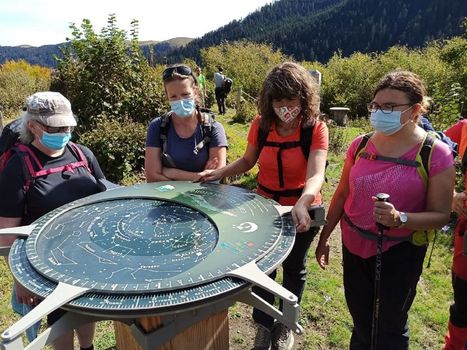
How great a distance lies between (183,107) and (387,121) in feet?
4.30

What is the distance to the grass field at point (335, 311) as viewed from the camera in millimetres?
3244

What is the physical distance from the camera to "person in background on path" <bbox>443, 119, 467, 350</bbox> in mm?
2277

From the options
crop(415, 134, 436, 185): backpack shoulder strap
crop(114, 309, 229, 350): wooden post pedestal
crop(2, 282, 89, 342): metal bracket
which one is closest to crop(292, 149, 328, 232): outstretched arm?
crop(415, 134, 436, 185): backpack shoulder strap

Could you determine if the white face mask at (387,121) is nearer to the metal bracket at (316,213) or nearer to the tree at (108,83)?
the metal bracket at (316,213)

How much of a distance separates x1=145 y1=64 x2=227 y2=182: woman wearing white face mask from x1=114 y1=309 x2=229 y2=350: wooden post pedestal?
985 mm

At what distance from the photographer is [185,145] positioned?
2744 millimetres

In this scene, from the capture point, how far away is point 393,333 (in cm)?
221

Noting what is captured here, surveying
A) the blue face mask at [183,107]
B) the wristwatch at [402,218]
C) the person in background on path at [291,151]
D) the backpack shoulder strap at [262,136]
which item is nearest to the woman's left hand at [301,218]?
the person in background on path at [291,151]

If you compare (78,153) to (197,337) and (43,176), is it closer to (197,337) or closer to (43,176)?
(43,176)

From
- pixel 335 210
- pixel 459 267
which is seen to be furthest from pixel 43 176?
pixel 459 267

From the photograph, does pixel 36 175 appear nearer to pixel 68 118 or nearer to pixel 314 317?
pixel 68 118

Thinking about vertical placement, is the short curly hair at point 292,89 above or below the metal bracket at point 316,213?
above

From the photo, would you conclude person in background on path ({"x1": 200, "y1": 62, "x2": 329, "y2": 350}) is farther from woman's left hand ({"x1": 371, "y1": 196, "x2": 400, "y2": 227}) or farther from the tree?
the tree

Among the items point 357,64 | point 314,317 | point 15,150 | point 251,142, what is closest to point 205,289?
point 251,142
